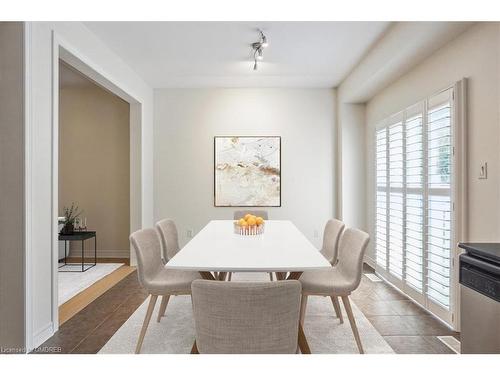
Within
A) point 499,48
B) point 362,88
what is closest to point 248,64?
point 362,88

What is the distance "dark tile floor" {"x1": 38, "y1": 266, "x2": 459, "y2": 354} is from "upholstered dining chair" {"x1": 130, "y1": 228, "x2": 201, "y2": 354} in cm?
54

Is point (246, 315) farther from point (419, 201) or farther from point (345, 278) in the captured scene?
point (419, 201)

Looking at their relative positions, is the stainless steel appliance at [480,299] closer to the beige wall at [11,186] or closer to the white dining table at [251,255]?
the white dining table at [251,255]

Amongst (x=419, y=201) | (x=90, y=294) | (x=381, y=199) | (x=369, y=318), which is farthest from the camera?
(x=381, y=199)

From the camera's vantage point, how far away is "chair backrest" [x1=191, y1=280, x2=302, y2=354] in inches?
50.7

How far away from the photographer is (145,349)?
2238 mm

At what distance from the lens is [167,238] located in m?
2.97

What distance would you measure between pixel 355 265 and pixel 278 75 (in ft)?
9.96

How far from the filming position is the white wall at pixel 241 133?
197 inches

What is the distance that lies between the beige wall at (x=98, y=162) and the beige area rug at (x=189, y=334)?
2.42m

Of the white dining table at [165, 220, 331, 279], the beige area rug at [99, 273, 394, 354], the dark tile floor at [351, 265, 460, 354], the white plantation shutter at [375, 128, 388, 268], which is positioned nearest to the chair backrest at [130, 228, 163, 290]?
the white dining table at [165, 220, 331, 279]

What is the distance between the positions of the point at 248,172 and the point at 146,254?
284cm

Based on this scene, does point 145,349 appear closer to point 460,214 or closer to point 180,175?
point 460,214

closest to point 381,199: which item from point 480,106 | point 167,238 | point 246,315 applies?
point 480,106
